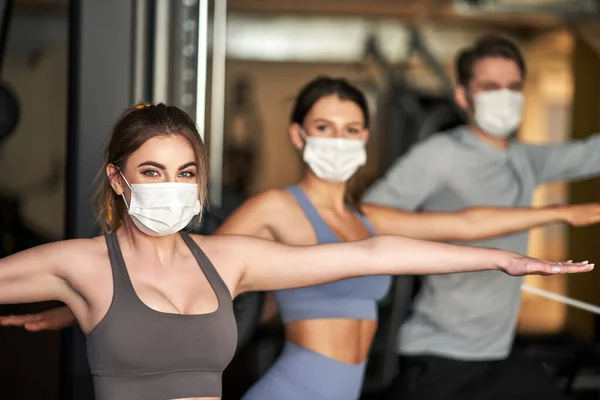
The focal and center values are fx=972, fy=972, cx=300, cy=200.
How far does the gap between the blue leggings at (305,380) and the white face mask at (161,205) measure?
662 mm

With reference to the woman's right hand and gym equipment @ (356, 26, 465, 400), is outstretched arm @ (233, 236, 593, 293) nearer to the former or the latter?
the woman's right hand

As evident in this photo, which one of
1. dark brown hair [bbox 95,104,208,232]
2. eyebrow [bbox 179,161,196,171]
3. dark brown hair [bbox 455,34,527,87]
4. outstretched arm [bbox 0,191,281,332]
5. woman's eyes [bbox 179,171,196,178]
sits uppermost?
dark brown hair [bbox 455,34,527,87]

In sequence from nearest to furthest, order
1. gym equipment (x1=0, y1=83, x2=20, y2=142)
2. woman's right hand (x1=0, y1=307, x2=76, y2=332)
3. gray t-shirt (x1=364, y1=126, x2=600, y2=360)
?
1. woman's right hand (x1=0, y1=307, x2=76, y2=332)
2. gym equipment (x1=0, y1=83, x2=20, y2=142)
3. gray t-shirt (x1=364, y1=126, x2=600, y2=360)

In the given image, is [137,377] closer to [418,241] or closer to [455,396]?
[418,241]

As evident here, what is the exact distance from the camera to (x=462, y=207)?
3.21 metres

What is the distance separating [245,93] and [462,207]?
20.9 feet

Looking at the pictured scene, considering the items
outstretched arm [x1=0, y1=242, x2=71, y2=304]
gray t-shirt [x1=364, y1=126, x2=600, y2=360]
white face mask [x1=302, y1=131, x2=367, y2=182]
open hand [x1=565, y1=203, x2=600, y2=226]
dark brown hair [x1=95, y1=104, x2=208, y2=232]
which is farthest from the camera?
gray t-shirt [x1=364, y1=126, x2=600, y2=360]

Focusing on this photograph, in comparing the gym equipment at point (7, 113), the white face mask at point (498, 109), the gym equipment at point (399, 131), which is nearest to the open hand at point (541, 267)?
the white face mask at point (498, 109)

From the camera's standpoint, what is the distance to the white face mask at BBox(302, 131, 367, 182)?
2650 mm

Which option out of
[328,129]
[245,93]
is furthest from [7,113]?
[245,93]

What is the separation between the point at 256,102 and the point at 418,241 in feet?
27.2

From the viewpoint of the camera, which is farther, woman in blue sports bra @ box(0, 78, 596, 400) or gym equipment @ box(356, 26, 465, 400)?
gym equipment @ box(356, 26, 465, 400)

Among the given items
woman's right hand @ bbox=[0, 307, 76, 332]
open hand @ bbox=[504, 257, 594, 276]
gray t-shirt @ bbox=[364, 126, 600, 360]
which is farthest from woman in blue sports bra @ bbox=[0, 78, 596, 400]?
open hand @ bbox=[504, 257, 594, 276]

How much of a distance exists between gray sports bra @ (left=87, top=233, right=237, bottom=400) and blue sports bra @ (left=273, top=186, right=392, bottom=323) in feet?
1.76
